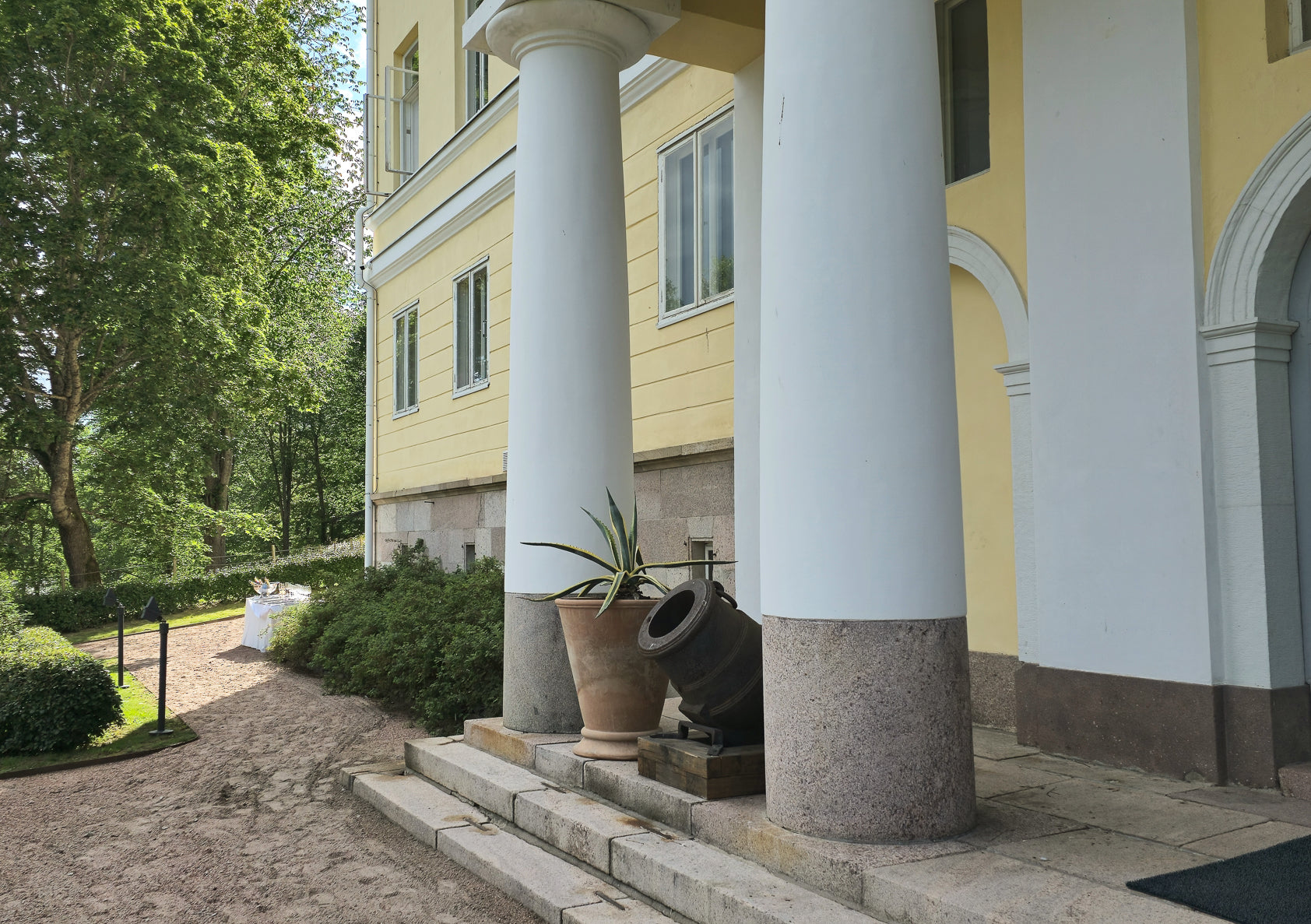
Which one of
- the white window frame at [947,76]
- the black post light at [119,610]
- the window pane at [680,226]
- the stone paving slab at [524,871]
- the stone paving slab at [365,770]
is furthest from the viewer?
the black post light at [119,610]

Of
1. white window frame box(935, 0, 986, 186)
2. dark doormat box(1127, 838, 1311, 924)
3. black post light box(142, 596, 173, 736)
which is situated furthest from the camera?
black post light box(142, 596, 173, 736)

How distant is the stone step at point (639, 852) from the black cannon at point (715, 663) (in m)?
0.57

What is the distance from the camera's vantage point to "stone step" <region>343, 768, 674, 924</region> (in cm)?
452

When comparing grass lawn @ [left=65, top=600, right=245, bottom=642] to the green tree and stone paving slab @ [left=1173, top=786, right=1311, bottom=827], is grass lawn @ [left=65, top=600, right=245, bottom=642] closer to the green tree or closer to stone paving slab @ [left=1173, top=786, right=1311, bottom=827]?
the green tree

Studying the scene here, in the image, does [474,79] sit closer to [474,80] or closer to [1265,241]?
[474,80]

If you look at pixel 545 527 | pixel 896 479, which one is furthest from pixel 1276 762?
pixel 545 527

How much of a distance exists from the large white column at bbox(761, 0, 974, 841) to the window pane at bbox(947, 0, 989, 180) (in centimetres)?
278

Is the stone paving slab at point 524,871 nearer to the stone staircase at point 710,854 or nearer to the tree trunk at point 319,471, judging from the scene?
the stone staircase at point 710,854

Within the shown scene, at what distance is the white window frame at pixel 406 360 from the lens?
16.8m

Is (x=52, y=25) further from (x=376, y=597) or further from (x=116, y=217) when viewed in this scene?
(x=376, y=597)

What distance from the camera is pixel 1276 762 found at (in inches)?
196

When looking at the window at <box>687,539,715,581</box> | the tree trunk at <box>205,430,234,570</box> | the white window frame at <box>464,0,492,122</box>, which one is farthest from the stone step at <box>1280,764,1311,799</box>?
the tree trunk at <box>205,430,234,570</box>

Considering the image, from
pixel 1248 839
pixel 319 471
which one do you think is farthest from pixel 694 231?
pixel 319 471

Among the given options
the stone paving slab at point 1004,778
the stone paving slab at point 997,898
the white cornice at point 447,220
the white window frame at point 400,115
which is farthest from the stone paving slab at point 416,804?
the white window frame at point 400,115
